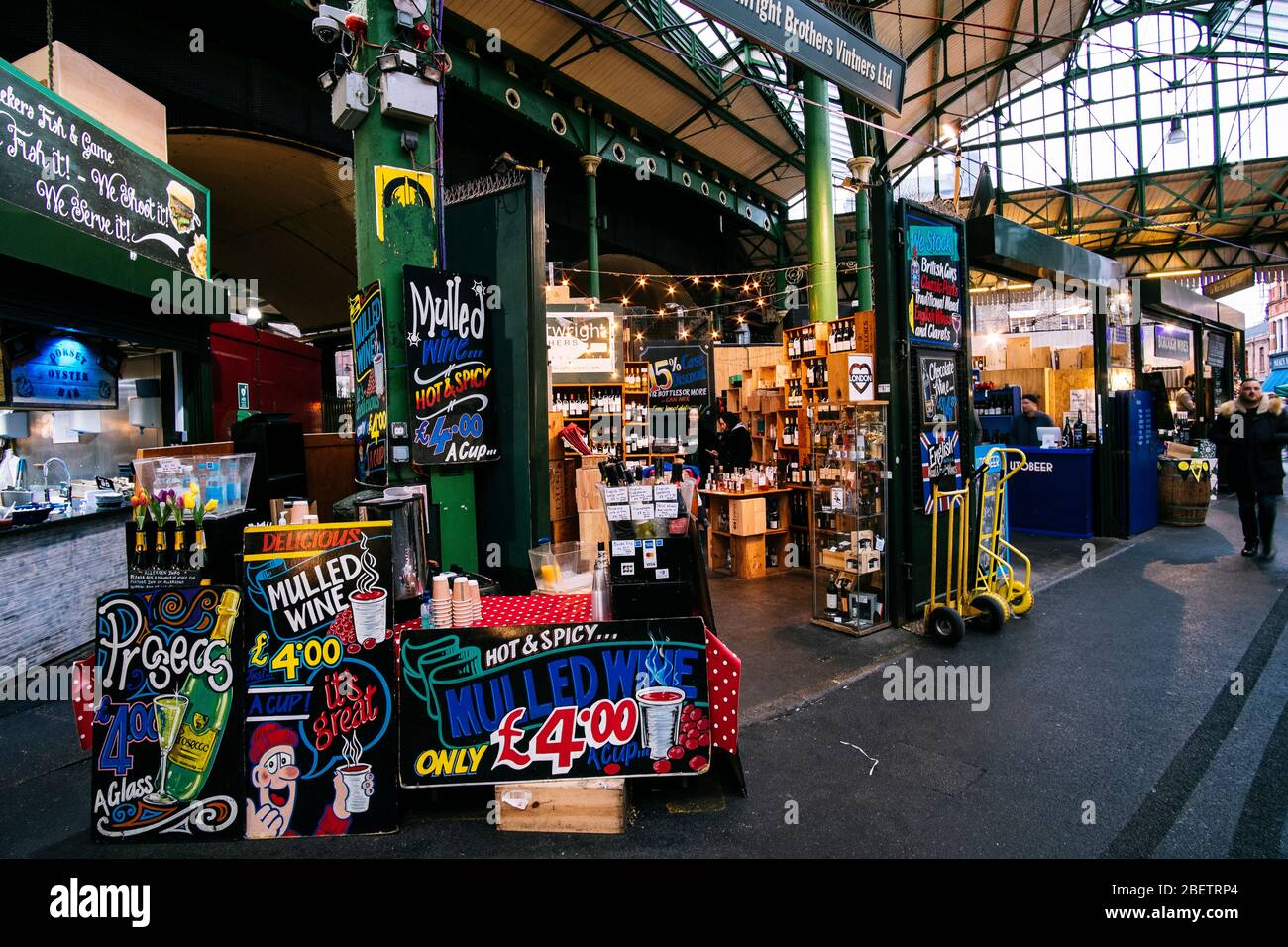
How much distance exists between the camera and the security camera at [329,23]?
3805 millimetres

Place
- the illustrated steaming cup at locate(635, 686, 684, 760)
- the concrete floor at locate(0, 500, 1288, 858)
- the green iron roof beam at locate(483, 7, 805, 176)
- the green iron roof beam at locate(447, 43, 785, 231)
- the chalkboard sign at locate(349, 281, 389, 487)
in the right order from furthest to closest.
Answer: the green iron roof beam at locate(483, 7, 805, 176) → the green iron roof beam at locate(447, 43, 785, 231) → the chalkboard sign at locate(349, 281, 389, 487) → the illustrated steaming cup at locate(635, 686, 684, 760) → the concrete floor at locate(0, 500, 1288, 858)

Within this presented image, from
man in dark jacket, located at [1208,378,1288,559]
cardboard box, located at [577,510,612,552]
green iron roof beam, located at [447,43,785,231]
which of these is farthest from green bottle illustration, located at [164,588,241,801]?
green iron roof beam, located at [447,43,785,231]

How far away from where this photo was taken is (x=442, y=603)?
299cm

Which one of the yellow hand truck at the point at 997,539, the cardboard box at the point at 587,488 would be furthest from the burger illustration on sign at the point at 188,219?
the yellow hand truck at the point at 997,539

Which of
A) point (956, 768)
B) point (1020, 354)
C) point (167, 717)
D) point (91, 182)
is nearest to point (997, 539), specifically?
point (956, 768)

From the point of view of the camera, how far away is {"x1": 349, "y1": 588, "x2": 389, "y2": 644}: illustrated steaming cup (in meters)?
2.72

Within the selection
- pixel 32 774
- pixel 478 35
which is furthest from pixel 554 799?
pixel 478 35

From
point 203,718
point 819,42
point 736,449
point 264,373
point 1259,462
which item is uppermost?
point 819,42

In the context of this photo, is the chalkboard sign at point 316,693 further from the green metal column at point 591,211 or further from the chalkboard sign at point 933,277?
the green metal column at point 591,211

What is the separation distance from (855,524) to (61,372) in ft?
23.0

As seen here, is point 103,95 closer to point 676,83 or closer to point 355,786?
point 355,786

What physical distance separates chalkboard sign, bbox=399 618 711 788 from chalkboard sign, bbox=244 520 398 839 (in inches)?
6.3

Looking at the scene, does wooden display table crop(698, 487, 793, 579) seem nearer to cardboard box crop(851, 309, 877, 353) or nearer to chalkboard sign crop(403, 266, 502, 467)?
cardboard box crop(851, 309, 877, 353)

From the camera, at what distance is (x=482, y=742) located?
9.19 ft
